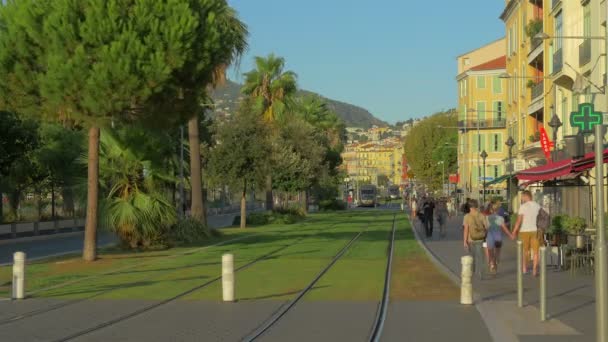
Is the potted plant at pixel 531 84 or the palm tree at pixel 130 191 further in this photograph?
the potted plant at pixel 531 84

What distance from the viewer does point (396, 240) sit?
129 feet

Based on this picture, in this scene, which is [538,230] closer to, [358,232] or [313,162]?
[358,232]

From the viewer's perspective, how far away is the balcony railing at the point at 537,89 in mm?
51906

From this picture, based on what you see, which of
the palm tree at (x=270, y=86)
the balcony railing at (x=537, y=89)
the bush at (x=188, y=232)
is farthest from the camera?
the palm tree at (x=270, y=86)

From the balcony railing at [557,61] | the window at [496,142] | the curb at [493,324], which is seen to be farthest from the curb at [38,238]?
the window at [496,142]

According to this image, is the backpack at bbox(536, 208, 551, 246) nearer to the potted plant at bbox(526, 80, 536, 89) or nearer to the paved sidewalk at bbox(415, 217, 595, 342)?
the paved sidewalk at bbox(415, 217, 595, 342)

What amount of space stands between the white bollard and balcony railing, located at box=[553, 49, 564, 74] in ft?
95.8

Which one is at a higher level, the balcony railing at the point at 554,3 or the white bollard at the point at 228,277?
the balcony railing at the point at 554,3

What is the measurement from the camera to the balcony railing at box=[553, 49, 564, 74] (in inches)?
1678

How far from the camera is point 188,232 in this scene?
37.8 meters

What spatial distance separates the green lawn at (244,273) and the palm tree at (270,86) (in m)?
33.1

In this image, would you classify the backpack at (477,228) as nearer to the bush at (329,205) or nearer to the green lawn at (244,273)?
the green lawn at (244,273)

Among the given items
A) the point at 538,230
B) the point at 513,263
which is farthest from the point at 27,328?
the point at 513,263

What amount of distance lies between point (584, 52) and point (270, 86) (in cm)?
3364
